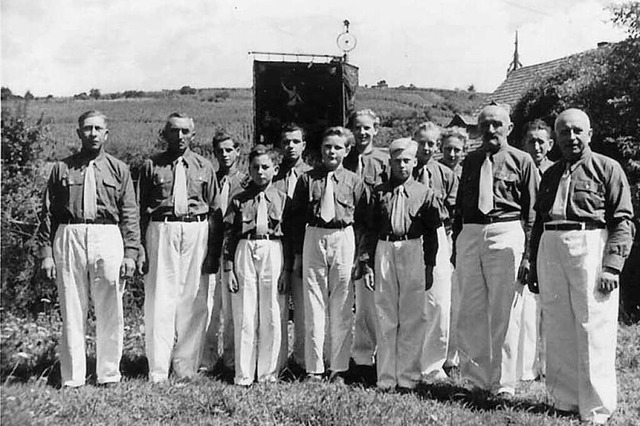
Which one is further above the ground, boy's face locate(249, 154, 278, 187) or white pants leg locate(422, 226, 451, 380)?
boy's face locate(249, 154, 278, 187)

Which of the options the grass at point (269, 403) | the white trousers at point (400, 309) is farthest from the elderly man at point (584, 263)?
the white trousers at point (400, 309)

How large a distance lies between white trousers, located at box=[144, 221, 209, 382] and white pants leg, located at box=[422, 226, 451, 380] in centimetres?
214

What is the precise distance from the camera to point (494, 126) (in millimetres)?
6133

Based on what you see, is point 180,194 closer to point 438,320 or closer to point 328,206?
point 328,206

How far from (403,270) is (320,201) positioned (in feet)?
3.17

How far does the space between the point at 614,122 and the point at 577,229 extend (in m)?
6.43

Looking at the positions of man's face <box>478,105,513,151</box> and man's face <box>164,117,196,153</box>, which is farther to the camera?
man's face <box>164,117,196,153</box>

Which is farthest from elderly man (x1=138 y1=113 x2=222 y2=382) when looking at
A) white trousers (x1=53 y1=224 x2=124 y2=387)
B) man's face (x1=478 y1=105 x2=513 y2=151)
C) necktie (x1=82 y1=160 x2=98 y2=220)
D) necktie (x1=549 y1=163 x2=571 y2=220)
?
necktie (x1=549 y1=163 x2=571 y2=220)

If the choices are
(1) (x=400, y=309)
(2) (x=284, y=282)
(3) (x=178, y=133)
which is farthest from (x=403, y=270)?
(3) (x=178, y=133)

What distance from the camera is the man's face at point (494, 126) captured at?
6.12m

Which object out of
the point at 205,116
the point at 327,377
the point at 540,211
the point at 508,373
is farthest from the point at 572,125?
the point at 205,116

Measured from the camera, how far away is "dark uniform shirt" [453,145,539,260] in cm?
605

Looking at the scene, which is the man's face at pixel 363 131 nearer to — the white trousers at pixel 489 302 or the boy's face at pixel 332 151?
the boy's face at pixel 332 151

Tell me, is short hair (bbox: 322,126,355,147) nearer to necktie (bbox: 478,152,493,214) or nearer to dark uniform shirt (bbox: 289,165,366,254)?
dark uniform shirt (bbox: 289,165,366,254)
